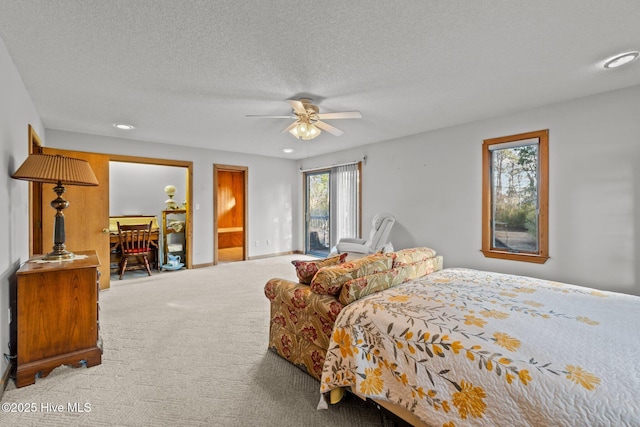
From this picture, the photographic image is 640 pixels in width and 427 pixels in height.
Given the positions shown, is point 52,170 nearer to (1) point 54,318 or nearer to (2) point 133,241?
(1) point 54,318

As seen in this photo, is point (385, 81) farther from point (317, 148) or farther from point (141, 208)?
point (141, 208)

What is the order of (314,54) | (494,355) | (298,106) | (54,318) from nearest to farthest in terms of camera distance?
(494,355) → (54,318) → (314,54) → (298,106)

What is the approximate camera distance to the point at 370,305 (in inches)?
69.7

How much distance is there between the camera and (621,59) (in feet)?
7.77

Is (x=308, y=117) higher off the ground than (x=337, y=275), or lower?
higher

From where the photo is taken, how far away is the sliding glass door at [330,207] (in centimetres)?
595

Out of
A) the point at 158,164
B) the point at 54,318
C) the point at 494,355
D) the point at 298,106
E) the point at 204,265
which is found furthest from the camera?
the point at 204,265

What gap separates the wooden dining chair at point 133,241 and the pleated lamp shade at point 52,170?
283 centimetres

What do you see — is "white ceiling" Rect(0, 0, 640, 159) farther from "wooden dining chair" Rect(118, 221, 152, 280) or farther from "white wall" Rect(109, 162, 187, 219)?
"white wall" Rect(109, 162, 187, 219)

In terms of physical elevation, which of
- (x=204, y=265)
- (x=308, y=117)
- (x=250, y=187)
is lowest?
(x=204, y=265)

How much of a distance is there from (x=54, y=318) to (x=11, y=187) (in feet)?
3.59

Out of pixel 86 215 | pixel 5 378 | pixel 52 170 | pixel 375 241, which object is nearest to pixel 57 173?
pixel 52 170

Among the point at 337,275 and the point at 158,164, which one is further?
the point at 158,164

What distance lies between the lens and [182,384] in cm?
203
